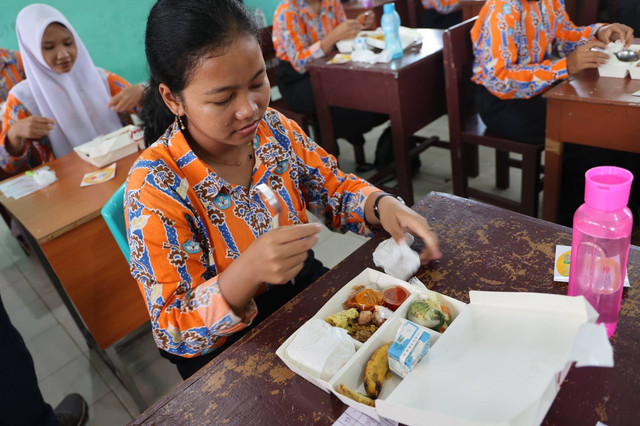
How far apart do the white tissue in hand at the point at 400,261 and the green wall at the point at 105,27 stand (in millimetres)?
4301

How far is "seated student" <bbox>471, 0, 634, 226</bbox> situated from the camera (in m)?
1.95

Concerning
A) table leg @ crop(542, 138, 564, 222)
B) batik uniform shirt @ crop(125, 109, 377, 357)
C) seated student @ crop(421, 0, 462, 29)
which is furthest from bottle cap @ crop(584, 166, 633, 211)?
seated student @ crop(421, 0, 462, 29)

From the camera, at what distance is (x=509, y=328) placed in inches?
26.3

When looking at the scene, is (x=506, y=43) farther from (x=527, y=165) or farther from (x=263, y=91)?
(x=263, y=91)

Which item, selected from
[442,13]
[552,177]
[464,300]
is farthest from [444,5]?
[464,300]

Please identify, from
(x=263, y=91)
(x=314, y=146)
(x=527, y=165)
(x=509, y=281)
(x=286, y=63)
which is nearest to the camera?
(x=509, y=281)

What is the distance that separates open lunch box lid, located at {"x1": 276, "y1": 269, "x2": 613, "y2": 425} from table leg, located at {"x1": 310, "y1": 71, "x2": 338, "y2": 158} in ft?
6.90

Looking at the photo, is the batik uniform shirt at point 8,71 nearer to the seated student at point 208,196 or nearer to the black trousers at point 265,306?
the seated student at point 208,196

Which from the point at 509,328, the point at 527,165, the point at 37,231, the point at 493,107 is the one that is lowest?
the point at 527,165

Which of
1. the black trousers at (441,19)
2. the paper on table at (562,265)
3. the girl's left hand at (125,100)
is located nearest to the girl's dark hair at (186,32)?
the paper on table at (562,265)

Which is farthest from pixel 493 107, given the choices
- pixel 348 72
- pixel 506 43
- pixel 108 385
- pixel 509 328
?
pixel 108 385

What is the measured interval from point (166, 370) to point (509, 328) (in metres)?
1.66

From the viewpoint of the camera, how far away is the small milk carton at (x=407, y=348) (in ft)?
2.19

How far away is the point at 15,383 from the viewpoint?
4.48 ft
